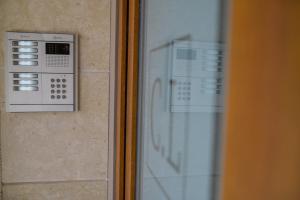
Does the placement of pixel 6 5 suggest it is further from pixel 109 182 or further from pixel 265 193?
pixel 265 193

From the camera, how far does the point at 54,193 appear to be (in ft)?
4.98

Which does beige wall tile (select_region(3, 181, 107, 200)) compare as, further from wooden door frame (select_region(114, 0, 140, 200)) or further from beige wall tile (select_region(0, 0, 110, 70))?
beige wall tile (select_region(0, 0, 110, 70))

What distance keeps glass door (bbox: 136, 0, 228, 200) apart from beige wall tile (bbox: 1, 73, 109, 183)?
1.16 ft

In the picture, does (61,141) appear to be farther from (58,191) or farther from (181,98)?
(181,98)

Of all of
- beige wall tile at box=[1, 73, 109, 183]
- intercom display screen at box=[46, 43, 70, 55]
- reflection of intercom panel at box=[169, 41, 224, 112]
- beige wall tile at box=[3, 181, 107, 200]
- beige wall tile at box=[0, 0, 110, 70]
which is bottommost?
beige wall tile at box=[3, 181, 107, 200]

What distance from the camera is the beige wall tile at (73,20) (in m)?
1.39

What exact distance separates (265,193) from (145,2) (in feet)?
3.20

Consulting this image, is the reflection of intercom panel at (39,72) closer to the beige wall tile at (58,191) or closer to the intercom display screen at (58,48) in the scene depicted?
the intercom display screen at (58,48)

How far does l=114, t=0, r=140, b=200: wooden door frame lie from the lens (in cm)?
123

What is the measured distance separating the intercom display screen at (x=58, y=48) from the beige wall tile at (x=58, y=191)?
28.9 inches

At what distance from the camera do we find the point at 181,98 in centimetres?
93

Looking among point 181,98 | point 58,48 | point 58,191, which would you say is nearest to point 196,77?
point 181,98

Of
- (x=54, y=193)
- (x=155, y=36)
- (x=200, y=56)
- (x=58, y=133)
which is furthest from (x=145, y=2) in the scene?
(x=54, y=193)

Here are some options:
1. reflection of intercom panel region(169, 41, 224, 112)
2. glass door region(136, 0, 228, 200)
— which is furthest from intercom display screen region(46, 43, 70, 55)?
reflection of intercom panel region(169, 41, 224, 112)
